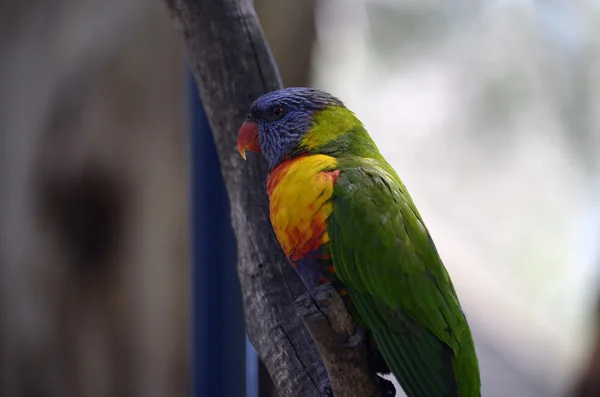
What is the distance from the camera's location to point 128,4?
114 inches

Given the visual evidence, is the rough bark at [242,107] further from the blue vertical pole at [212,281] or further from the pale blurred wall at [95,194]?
the pale blurred wall at [95,194]

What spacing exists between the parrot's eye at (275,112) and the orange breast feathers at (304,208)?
282 mm

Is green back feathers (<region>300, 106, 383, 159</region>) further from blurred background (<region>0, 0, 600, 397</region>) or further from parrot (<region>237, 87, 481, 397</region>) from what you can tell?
blurred background (<region>0, 0, 600, 397</region>)

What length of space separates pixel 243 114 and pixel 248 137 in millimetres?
185

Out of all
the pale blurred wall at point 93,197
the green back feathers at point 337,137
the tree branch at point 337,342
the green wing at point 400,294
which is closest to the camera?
the tree branch at point 337,342

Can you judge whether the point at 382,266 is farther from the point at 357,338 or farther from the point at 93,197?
the point at 93,197

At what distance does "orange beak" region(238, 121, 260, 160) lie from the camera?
5.29ft

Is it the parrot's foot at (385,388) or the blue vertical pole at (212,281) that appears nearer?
the parrot's foot at (385,388)

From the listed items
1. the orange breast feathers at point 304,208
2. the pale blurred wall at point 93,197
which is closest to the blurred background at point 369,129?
the pale blurred wall at point 93,197

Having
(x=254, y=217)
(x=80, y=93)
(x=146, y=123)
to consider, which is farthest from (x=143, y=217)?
(x=254, y=217)

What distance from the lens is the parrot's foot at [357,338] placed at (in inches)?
44.1

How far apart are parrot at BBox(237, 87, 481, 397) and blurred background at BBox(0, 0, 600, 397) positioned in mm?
661

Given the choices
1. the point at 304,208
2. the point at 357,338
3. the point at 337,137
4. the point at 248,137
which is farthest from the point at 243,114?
the point at 357,338

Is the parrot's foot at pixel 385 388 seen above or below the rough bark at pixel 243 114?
below
